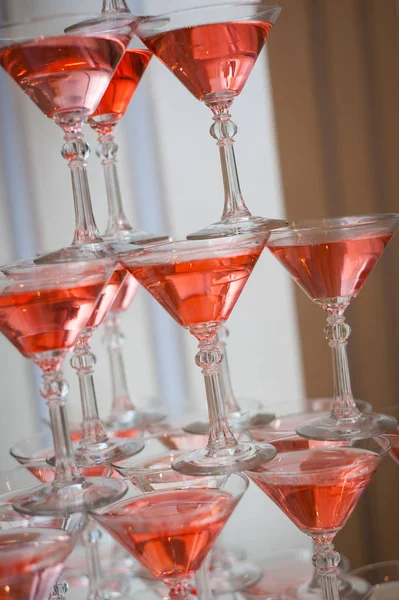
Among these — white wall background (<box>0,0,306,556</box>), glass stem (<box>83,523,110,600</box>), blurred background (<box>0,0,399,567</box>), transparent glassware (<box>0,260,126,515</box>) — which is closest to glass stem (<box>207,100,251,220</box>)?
transparent glassware (<box>0,260,126,515</box>)

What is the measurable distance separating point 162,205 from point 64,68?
4.99 ft

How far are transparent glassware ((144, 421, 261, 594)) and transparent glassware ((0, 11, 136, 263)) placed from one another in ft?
1.04

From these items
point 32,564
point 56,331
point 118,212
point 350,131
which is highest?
point 350,131

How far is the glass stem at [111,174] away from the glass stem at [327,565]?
1.78 ft

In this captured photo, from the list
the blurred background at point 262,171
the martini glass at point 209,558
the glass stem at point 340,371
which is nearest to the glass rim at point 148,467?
the martini glass at point 209,558

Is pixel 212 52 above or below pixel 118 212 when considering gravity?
above

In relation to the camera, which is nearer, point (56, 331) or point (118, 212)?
point (56, 331)

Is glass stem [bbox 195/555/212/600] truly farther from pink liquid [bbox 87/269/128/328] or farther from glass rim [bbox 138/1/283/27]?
glass rim [bbox 138/1/283/27]

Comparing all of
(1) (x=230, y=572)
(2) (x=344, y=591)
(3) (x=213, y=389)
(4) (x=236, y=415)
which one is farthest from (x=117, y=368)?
(2) (x=344, y=591)

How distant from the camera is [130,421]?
139 cm

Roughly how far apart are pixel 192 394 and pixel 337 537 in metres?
1.54

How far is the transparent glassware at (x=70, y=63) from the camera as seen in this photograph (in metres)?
0.98

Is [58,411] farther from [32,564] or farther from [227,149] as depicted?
[227,149]

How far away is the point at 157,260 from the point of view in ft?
3.31
